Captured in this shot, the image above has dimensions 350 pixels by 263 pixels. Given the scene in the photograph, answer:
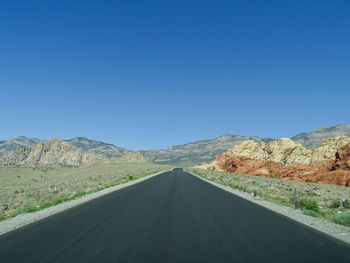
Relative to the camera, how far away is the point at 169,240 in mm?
8266

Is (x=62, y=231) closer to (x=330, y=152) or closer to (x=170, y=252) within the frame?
(x=170, y=252)

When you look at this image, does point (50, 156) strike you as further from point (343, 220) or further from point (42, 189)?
point (343, 220)

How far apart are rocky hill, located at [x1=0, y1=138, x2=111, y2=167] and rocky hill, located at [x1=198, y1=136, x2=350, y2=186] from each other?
10818cm

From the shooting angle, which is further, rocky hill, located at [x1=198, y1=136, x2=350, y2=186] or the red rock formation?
rocky hill, located at [x1=198, y1=136, x2=350, y2=186]

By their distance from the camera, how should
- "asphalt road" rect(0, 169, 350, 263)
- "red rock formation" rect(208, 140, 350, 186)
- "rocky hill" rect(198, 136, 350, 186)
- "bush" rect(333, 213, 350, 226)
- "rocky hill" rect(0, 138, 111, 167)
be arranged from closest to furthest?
"asphalt road" rect(0, 169, 350, 263) < "bush" rect(333, 213, 350, 226) < "red rock formation" rect(208, 140, 350, 186) < "rocky hill" rect(198, 136, 350, 186) < "rocky hill" rect(0, 138, 111, 167)

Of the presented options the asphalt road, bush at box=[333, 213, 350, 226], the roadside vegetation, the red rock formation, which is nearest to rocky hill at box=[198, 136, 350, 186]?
the red rock formation

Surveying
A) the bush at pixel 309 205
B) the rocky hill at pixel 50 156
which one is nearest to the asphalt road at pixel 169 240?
the bush at pixel 309 205

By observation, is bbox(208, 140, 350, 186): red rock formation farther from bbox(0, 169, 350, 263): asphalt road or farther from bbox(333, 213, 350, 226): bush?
bbox(0, 169, 350, 263): asphalt road

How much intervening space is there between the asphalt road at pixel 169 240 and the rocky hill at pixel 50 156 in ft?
540

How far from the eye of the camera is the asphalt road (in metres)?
6.81

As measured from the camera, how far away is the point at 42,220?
39.5 ft

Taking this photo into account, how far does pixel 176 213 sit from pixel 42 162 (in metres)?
172

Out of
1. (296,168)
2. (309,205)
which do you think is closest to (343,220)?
(309,205)

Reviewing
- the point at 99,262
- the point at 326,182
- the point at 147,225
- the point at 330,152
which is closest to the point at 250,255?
the point at 99,262
